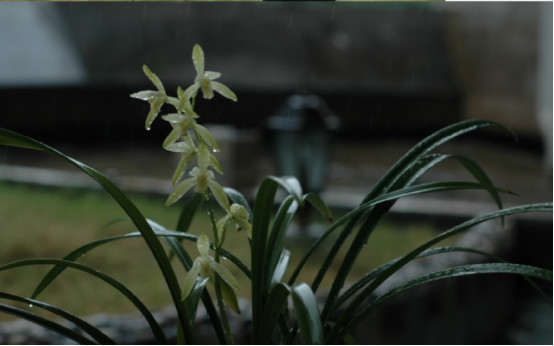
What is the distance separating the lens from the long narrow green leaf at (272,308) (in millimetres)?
648

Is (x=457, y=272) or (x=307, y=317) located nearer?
(x=307, y=317)

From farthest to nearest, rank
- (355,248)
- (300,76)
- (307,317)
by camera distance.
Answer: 1. (300,76)
2. (355,248)
3. (307,317)

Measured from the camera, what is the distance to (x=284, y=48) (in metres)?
11.0

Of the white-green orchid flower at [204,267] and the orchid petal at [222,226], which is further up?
the orchid petal at [222,226]

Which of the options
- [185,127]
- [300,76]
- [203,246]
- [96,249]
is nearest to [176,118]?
[185,127]

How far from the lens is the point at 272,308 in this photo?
2.18 ft

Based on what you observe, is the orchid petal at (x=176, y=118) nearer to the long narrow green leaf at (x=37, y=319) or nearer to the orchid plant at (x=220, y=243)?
the orchid plant at (x=220, y=243)

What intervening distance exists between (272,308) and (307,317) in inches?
4.3

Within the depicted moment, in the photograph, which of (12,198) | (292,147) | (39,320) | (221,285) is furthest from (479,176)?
(12,198)

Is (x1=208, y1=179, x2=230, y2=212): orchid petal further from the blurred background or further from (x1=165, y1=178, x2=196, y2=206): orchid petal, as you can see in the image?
the blurred background

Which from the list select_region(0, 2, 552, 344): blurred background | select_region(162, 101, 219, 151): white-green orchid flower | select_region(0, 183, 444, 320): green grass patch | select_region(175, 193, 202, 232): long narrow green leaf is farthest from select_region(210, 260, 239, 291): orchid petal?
select_region(0, 2, 552, 344): blurred background

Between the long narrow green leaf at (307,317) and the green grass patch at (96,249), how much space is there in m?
2.40

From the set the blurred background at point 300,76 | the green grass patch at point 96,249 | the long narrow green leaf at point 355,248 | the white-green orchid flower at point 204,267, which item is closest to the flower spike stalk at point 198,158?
the white-green orchid flower at point 204,267

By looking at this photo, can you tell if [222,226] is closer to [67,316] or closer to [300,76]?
[67,316]
